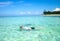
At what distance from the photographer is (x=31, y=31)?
270cm

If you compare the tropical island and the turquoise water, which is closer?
the turquoise water

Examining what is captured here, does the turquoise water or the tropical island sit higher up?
the tropical island

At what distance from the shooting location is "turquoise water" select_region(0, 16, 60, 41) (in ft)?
8.45

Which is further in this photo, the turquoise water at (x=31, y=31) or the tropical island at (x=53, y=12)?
the tropical island at (x=53, y=12)

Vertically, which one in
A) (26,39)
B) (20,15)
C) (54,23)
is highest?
(20,15)

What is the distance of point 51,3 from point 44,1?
15 centimetres

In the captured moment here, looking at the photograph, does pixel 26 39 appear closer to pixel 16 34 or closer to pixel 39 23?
pixel 16 34

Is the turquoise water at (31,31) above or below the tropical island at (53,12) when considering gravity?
below

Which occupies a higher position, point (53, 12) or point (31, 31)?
point (53, 12)

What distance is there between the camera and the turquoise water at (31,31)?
2575mm

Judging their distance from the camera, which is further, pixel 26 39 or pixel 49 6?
pixel 49 6

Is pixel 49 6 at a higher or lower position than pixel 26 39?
higher

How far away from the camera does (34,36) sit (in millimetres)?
2592

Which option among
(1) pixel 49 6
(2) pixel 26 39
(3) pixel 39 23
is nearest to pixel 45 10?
(1) pixel 49 6
